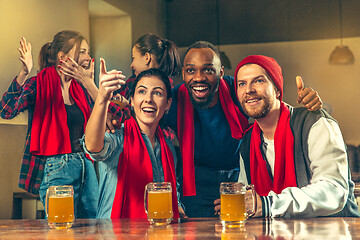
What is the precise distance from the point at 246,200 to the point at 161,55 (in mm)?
1490

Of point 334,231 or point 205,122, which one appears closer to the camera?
point 334,231

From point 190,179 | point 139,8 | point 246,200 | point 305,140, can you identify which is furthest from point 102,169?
point 139,8

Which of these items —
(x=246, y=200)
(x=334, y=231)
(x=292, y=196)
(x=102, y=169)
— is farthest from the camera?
(x=102, y=169)

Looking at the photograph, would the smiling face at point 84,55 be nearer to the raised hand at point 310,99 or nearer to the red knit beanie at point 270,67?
the red knit beanie at point 270,67

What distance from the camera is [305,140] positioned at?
2.61 metres

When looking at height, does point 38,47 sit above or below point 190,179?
above

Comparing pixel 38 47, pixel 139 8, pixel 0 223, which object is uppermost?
pixel 139 8

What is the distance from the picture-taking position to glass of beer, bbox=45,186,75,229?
1789mm

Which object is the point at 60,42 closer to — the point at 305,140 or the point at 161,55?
the point at 161,55

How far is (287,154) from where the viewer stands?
2.64 metres

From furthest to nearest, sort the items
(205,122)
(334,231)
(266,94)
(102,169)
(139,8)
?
(139,8) < (205,122) < (266,94) < (102,169) < (334,231)

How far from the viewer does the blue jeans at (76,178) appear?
292cm

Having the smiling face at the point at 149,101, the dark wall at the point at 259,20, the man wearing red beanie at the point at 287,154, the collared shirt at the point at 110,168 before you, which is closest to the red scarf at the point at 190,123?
the man wearing red beanie at the point at 287,154

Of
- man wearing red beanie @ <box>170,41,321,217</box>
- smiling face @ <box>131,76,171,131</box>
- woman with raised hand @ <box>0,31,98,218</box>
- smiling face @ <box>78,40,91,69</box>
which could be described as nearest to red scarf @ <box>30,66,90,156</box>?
woman with raised hand @ <box>0,31,98,218</box>
